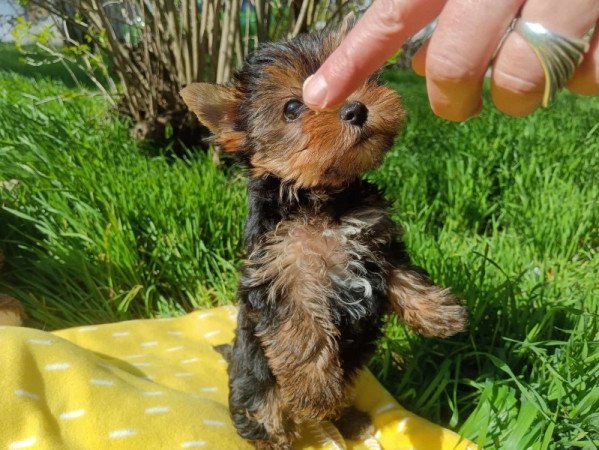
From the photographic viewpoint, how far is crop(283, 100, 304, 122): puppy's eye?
7.09ft

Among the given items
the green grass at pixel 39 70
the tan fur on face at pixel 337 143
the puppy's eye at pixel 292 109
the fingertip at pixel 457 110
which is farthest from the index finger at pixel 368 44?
the green grass at pixel 39 70

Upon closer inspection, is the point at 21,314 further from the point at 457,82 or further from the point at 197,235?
the point at 457,82

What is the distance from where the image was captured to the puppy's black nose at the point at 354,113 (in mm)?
1987

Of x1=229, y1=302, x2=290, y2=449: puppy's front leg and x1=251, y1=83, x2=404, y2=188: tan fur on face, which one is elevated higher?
x1=251, y1=83, x2=404, y2=188: tan fur on face

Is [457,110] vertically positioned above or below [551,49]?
below

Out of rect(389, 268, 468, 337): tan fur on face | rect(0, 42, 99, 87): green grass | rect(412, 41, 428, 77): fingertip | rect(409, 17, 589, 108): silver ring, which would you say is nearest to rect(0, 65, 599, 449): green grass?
rect(389, 268, 468, 337): tan fur on face

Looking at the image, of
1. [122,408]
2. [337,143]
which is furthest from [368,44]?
A: [122,408]

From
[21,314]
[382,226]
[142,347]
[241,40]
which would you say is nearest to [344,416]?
[382,226]

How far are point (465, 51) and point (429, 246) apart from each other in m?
2.37

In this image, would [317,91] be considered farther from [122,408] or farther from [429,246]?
[429,246]

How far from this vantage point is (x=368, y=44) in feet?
3.52

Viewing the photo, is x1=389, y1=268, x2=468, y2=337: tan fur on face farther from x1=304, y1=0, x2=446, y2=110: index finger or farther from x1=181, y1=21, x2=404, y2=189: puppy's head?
x1=304, y1=0, x2=446, y2=110: index finger

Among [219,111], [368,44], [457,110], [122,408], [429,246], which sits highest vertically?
[368,44]

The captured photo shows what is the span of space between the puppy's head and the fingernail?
832 millimetres
